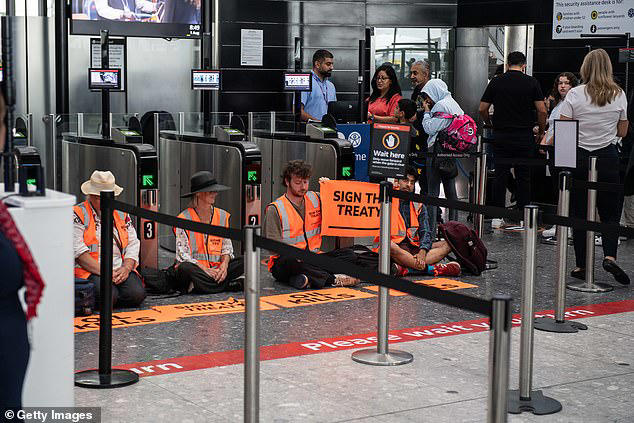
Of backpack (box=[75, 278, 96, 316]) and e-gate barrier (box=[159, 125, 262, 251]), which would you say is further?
e-gate barrier (box=[159, 125, 262, 251])

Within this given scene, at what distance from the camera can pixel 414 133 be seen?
34.0 feet

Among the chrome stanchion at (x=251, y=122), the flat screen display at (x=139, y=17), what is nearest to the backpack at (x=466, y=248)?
the chrome stanchion at (x=251, y=122)

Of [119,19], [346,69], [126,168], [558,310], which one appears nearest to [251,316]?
[558,310]

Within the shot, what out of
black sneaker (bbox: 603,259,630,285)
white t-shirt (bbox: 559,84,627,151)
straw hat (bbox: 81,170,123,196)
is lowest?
black sneaker (bbox: 603,259,630,285)

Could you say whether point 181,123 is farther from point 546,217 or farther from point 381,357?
point 546,217

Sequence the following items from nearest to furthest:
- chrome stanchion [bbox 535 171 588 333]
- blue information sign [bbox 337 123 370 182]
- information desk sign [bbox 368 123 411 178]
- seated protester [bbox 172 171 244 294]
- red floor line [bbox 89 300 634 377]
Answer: red floor line [bbox 89 300 634 377] < chrome stanchion [bbox 535 171 588 333] < information desk sign [bbox 368 123 411 178] < seated protester [bbox 172 171 244 294] < blue information sign [bbox 337 123 370 182]

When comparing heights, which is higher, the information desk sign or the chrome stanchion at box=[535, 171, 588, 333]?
the information desk sign

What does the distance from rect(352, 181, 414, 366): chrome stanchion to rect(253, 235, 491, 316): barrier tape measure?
1.62 m

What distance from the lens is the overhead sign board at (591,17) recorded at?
12.0 metres

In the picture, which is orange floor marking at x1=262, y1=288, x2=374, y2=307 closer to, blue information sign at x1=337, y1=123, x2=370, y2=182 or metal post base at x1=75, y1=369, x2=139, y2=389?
metal post base at x1=75, y1=369, x2=139, y2=389

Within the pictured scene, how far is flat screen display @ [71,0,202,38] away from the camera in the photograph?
11195 millimetres

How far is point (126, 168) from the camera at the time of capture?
28.0 ft

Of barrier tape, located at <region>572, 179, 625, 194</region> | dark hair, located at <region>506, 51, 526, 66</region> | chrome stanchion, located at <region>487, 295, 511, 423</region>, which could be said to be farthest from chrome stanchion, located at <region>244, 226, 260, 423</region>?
dark hair, located at <region>506, 51, 526, 66</region>

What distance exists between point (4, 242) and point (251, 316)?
4.54 ft
